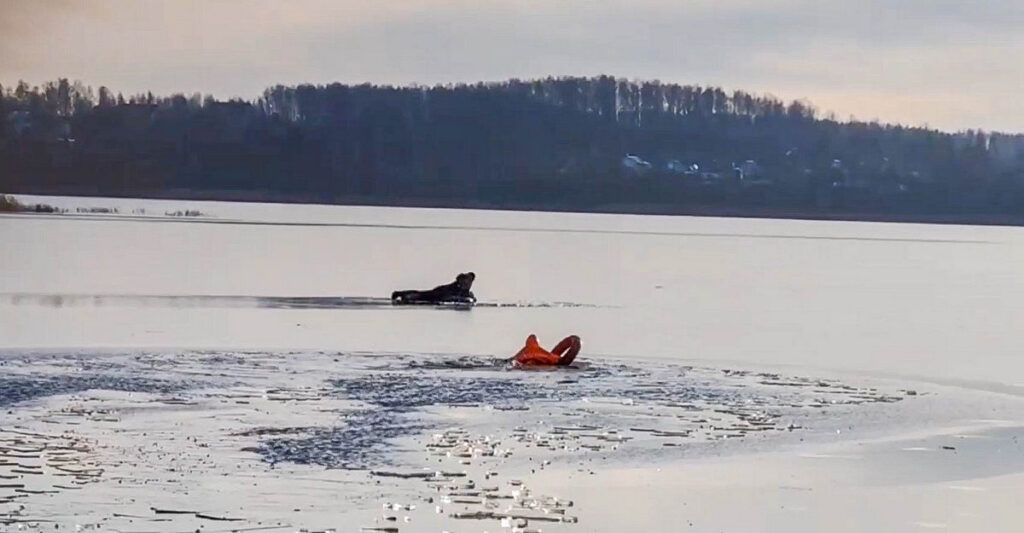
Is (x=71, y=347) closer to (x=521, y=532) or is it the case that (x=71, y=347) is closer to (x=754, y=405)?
(x=754, y=405)

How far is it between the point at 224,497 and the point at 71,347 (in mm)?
9558

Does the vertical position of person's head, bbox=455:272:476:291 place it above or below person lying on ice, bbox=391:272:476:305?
above

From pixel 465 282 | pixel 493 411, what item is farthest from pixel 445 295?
pixel 493 411

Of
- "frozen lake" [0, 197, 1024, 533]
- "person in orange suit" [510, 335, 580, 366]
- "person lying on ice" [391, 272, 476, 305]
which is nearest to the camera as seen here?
"frozen lake" [0, 197, 1024, 533]

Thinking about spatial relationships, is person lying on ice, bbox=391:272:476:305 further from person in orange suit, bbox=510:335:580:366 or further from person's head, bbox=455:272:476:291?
Result: person in orange suit, bbox=510:335:580:366

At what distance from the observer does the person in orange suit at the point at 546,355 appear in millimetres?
18938

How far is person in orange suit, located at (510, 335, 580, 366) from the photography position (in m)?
18.9

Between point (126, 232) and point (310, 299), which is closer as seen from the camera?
point (310, 299)

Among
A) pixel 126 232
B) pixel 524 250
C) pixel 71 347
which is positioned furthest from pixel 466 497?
pixel 126 232

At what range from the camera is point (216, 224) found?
82.9m

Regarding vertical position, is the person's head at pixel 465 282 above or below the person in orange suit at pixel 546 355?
above

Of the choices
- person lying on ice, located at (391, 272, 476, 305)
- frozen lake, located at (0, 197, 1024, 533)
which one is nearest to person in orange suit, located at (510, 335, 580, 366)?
frozen lake, located at (0, 197, 1024, 533)

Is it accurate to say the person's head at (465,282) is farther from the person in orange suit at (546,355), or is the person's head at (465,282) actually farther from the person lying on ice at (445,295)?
the person in orange suit at (546,355)

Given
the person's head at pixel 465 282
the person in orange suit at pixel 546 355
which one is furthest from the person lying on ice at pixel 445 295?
the person in orange suit at pixel 546 355
